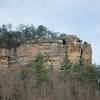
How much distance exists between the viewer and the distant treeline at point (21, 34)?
50938 millimetres

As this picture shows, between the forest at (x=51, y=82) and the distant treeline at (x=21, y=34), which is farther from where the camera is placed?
the distant treeline at (x=21, y=34)

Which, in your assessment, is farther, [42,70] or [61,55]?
[61,55]

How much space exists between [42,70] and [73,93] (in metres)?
4.62

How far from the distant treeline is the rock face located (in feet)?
3.26

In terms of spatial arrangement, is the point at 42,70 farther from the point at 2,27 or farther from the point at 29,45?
the point at 2,27

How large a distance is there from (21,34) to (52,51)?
19.9ft

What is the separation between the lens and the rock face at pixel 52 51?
49.5m

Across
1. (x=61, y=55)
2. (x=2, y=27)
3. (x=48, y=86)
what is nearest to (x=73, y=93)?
(x=48, y=86)

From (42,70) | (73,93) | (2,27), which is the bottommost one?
(73,93)

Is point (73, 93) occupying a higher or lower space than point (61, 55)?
lower

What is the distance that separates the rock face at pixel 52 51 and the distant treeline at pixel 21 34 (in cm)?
99

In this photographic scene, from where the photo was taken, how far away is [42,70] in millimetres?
41406

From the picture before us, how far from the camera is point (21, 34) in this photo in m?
52.9

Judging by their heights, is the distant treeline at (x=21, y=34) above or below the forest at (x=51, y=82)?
above
